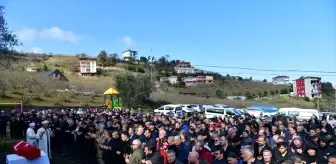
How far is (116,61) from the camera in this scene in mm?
99688

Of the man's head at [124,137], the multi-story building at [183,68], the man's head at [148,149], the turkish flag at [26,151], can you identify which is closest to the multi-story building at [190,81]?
the multi-story building at [183,68]

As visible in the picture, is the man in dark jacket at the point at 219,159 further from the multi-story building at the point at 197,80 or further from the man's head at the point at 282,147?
the multi-story building at the point at 197,80

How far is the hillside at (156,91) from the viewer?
48.5 meters

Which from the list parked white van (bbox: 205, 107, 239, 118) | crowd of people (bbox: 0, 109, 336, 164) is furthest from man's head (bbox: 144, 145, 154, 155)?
parked white van (bbox: 205, 107, 239, 118)

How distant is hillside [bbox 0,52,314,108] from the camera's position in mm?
48513

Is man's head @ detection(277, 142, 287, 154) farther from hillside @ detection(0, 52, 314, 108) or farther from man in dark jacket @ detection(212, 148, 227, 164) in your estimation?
hillside @ detection(0, 52, 314, 108)

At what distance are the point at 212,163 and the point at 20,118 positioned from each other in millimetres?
14624

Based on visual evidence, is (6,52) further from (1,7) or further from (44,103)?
(44,103)

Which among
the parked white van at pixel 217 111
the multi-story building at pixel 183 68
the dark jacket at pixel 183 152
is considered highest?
the multi-story building at pixel 183 68

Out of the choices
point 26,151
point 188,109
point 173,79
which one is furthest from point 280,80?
point 26,151

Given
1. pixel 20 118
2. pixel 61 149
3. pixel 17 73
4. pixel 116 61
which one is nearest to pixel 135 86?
pixel 17 73

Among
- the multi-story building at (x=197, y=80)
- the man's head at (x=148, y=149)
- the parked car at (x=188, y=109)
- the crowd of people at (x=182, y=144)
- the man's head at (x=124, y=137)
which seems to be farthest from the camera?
the multi-story building at (x=197, y=80)

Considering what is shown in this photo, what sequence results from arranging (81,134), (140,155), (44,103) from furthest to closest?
(44,103)
(81,134)
(140,155)

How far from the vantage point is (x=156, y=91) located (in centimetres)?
5697
